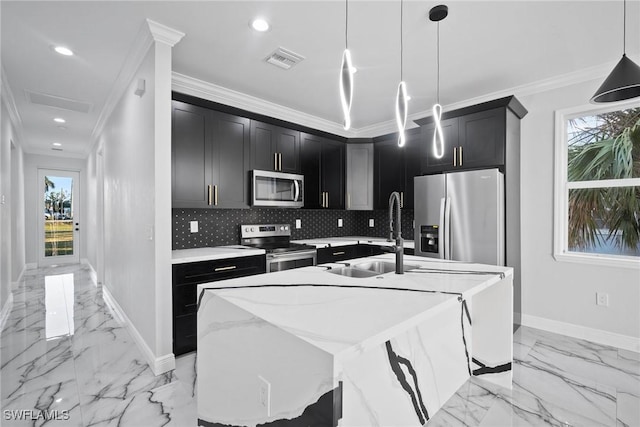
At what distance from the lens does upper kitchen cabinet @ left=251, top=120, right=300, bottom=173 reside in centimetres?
357

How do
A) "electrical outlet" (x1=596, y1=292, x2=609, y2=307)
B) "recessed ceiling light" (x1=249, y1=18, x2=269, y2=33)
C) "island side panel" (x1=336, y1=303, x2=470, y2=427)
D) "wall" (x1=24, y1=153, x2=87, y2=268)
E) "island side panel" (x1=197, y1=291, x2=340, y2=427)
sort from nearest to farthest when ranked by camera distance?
"island side panel" (x1=197, y1=291, x2=340, y2=427) → "island side panel" (x1=336, y1=303, x2=470, y2=427) → "recessed ceiling light" (x1=249, y1=18, x2=269, y2=33) → "electrical outlet" (x1=596, y1=292, x2=609, y2=307) → "wall" (x1=24, y1=153, x2=87, y2=268)

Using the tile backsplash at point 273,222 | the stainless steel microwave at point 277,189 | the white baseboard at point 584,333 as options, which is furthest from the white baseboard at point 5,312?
the white baseboard at point 584,333

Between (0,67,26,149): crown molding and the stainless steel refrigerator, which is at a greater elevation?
(0,67,26,149): crown molding

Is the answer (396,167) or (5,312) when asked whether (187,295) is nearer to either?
(5,312)

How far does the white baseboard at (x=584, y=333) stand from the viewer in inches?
112

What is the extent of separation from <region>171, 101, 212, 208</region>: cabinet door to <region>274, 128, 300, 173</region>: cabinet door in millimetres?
867

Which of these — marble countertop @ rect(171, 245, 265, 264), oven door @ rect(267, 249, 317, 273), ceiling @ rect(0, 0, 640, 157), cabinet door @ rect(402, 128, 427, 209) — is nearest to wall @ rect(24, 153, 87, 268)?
ceiling @ rect(0, 0, 640, 157)

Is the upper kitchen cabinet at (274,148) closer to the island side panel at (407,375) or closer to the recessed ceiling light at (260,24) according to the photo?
the recessed ceiling light at (260,24)

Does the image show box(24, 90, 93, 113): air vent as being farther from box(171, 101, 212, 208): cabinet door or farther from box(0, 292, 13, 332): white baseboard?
box(0, 292, 13, 332): white baseboard

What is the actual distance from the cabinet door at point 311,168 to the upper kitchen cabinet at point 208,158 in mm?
824

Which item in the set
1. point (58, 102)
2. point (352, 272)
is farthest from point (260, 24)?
point (58, 102)

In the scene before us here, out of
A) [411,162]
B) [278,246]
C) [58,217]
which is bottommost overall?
[278,246]

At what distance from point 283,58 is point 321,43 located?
402 millimetres

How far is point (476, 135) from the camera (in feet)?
10.7
